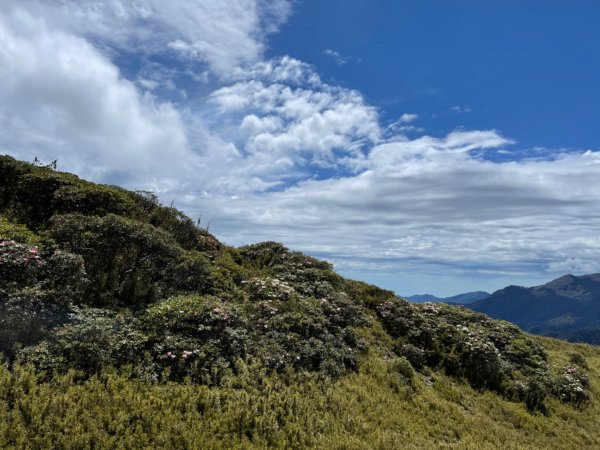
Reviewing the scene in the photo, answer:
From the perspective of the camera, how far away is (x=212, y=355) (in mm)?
11383

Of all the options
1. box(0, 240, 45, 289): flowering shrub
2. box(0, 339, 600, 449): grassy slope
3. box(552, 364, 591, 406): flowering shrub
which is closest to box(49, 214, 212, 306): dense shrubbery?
box(0, 240, 45, 289): flowering shrub

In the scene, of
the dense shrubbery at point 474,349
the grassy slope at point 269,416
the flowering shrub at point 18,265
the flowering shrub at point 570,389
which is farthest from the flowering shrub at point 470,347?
the flowering shrub at point 18,265

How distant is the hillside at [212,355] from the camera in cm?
876

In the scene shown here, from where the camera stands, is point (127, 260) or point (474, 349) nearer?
point (127, 260)

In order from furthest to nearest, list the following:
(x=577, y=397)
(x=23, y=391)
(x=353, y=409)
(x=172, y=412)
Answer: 1. (x=577, y=397)
2. (x=353, y=409)
3. (x=172, y=412)
4. (x=23, y=391)

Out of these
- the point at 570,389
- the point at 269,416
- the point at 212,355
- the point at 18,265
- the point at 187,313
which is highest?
the point at 18,265

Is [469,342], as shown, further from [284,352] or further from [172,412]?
[172,412]

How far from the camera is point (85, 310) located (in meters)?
11.8

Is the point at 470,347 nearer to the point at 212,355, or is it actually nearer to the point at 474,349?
the point at 474,349

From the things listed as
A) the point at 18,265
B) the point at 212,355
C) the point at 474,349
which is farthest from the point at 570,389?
the point at 18,265

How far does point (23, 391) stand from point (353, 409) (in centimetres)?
824

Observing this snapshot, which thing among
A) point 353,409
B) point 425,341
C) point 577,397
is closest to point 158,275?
point 353,409

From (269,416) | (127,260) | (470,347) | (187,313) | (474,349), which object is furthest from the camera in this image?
(470,347)

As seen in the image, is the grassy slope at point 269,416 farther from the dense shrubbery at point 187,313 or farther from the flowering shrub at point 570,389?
the flowering shrub at point 570,389
